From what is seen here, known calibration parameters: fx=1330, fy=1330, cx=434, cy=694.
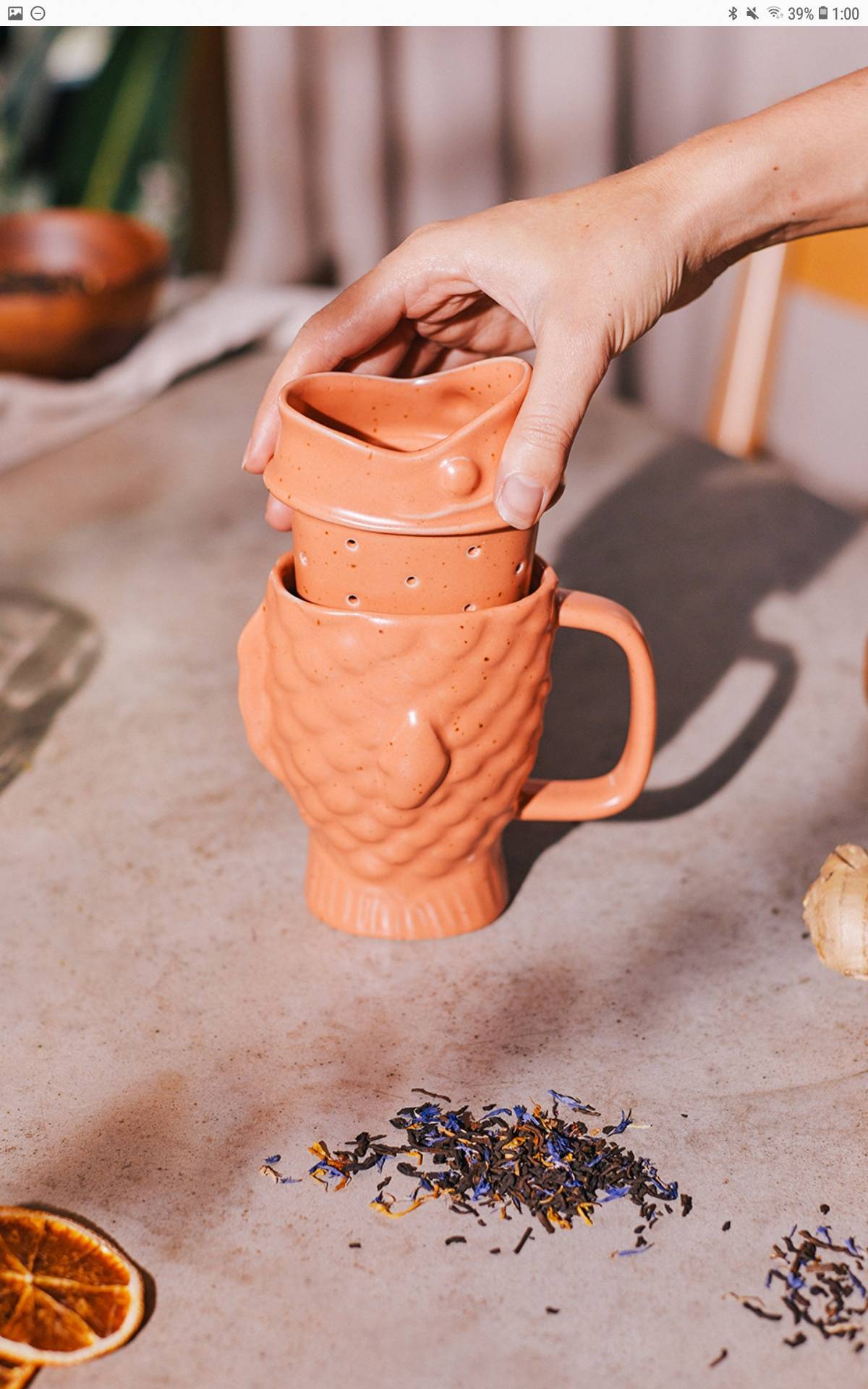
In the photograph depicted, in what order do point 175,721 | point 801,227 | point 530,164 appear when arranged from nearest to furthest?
point 801,227 < point 175,721 < point 530,164

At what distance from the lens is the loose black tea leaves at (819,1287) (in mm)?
575

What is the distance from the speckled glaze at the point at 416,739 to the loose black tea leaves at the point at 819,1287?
27 cm

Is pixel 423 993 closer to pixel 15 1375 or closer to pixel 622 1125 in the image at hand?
pixel 622 1125

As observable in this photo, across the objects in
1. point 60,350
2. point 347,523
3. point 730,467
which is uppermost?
point 347,523

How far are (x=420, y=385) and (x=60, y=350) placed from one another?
3.11 feet

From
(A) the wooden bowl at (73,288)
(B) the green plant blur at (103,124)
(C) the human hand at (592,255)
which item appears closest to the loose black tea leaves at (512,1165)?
(C) the human hand at (592,255)

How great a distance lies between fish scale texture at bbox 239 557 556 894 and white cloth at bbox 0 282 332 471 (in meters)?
0.86

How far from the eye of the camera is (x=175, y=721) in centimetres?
105

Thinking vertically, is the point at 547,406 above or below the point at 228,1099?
above

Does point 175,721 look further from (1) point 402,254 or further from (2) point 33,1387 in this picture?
(2) point 33,1387

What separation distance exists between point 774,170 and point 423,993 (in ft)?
1.82

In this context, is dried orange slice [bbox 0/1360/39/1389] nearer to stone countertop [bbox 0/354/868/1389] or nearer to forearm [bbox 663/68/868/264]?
stone countertop [bbox 0/354/868/1389]

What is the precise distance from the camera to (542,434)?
677mm

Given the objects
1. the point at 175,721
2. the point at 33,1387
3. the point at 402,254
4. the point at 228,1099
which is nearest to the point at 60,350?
the point at 175,721
